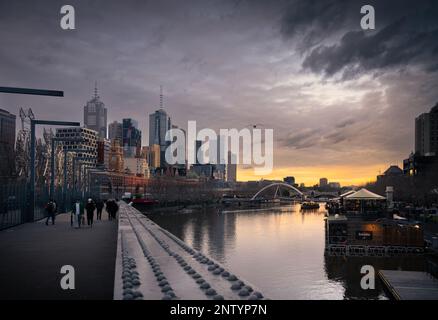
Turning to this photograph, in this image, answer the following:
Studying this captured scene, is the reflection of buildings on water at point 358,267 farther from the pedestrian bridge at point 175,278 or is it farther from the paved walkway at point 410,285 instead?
the pedestrian bridge at point 175,278

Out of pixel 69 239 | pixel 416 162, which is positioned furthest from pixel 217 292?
pixel 416 162

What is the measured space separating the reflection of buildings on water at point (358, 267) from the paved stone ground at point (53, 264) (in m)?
17.8

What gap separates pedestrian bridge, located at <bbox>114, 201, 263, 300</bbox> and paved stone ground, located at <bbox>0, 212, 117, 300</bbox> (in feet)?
3.44

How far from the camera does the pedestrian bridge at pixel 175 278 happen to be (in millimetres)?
7832

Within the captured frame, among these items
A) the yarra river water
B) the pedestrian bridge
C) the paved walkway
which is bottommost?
the yarra river water

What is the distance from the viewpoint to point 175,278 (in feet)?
31.0

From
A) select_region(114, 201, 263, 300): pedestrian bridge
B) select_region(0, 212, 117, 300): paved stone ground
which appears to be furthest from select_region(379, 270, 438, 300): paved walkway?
select_region(114, 201, 263, 300): pedestrian bridge

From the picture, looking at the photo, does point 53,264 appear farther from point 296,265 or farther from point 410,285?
point 296,265

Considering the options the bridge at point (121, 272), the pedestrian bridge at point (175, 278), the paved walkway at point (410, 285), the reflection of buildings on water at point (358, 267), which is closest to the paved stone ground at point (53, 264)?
the bridge at point (121, 272)

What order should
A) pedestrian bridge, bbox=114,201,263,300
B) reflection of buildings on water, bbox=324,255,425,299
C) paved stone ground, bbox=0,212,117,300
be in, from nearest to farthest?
pedestrian bridge, bbox=114,201,263,300 < paved stone ground, bbox=0,212,117,300 < reflection of buildings on water, bbox=324,255,425,299

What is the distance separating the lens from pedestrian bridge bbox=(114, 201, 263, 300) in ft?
25.7

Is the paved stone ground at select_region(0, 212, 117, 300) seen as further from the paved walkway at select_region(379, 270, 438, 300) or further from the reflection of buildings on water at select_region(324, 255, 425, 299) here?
the reflection of buildings on water at select_region(324, 255, 425, 299)

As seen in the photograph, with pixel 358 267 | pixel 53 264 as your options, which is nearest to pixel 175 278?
pixel 53 264
